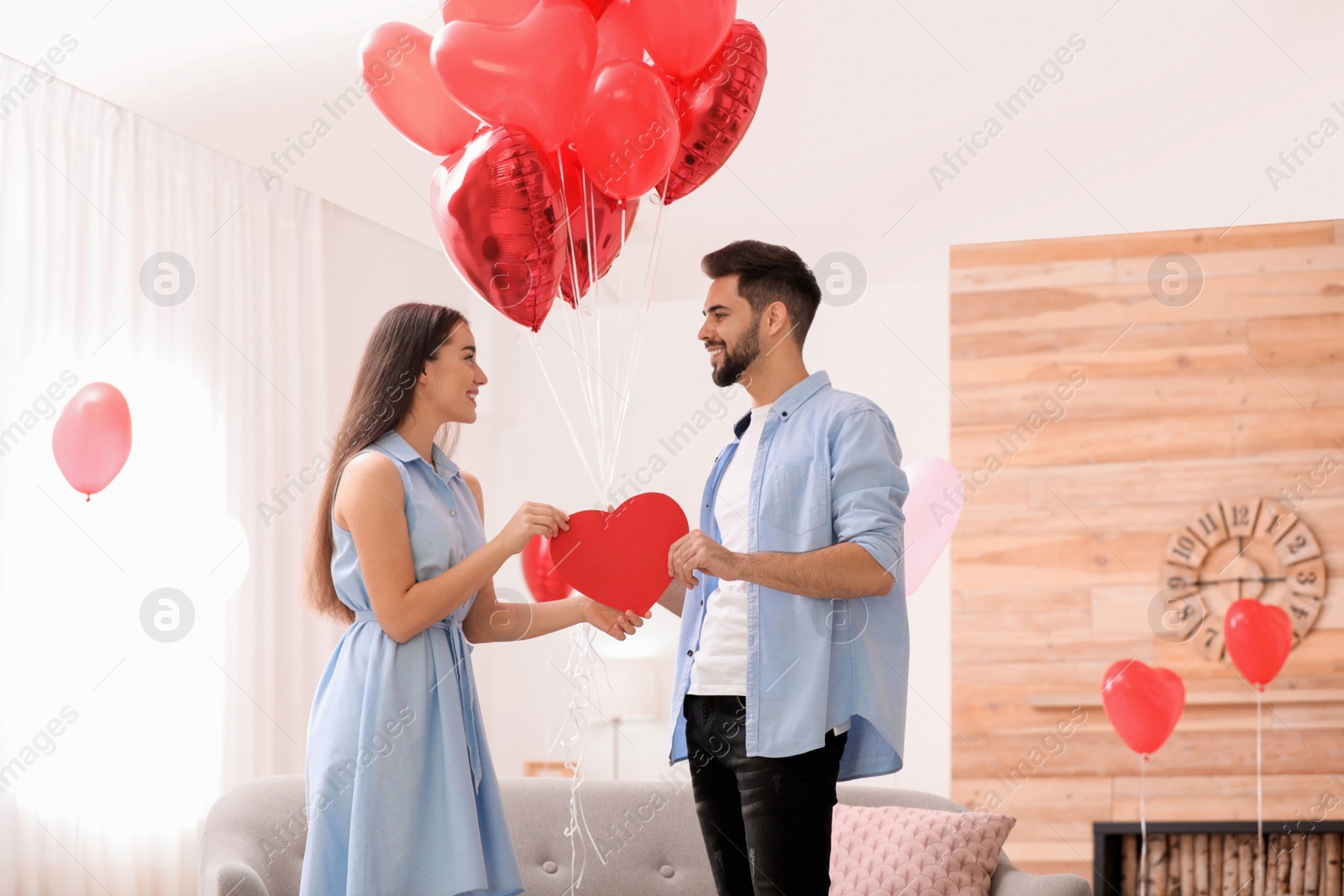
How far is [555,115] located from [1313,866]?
427 cm

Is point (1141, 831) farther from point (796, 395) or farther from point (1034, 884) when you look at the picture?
point (796, 395)

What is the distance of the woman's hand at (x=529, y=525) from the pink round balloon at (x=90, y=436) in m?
1.87

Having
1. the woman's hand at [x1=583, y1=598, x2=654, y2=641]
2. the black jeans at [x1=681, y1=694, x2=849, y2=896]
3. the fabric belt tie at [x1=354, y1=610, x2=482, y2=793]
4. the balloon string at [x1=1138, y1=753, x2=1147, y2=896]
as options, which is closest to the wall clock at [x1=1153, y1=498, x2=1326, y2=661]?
the balloon string at [x1=1138, y1=753, x2=1147, y2=896]

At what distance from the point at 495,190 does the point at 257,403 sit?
2981 mm

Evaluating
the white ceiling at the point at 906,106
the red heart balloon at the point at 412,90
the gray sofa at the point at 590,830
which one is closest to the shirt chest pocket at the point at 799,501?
A: the red heart balloon at the point at 412,90

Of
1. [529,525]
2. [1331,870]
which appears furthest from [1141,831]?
[529,525]

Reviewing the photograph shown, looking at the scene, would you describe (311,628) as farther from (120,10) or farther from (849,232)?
(849,232)

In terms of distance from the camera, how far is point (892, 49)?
3605 mm

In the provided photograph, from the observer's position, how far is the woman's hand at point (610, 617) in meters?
2.01

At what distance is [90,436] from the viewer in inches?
125

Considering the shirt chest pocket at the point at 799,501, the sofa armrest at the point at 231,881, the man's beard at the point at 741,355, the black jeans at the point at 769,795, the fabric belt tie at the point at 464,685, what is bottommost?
the sofa armrest at the point at 231,881

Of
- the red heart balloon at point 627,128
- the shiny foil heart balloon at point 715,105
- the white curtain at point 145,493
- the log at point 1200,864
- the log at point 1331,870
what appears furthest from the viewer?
the log at point 1200,864

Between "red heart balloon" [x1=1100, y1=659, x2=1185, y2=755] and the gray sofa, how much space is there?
0.86 m

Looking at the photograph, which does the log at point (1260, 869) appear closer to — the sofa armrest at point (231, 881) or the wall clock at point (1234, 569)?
the wall clock at point (1234, 569)
